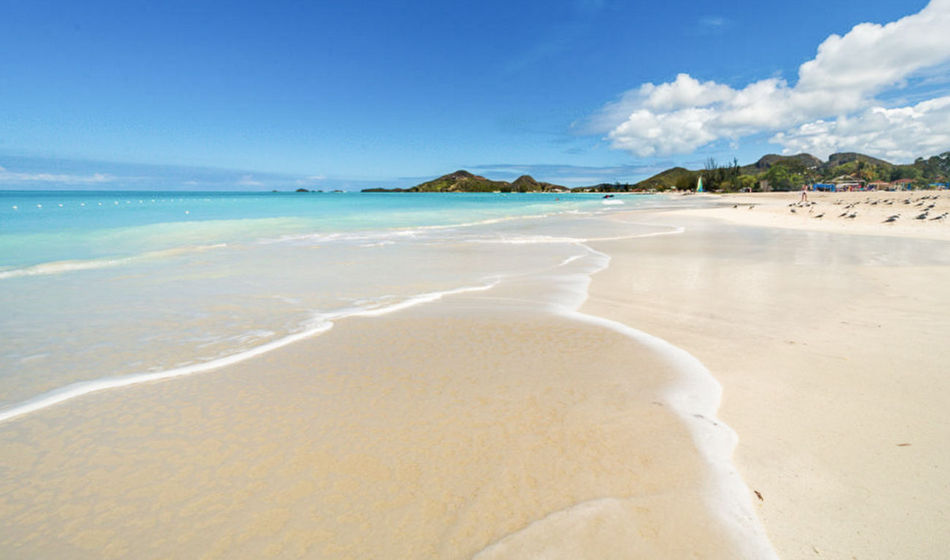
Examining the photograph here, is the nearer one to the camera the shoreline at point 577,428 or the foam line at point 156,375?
the shoreline at point 577,428

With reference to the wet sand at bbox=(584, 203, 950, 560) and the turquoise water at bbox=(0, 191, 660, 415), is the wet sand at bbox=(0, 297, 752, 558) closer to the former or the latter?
the wet sand at bbox=(584, 203, 950, 560)

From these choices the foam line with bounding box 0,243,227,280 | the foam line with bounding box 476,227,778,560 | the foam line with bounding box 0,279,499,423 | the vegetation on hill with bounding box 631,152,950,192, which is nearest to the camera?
the foam line with bounding box 476,227,778,560

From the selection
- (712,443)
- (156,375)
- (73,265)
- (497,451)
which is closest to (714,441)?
(712,443)

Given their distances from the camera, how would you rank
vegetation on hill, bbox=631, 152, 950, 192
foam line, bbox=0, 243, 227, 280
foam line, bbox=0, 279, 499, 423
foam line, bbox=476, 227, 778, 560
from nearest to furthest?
foam line, bbox=476, 227, 778, 560, foam line, bbox=0, 279, 499, 423, foam line, bbox=0, 243, 227, 280, vegetation on hill, bbox=631, 152, 950, 192

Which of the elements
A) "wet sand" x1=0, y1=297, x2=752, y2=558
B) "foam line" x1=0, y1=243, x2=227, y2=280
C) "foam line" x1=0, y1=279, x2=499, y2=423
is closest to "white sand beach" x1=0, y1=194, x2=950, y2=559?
"wet sand" x1=0, y1=297, x2=752, y2=558

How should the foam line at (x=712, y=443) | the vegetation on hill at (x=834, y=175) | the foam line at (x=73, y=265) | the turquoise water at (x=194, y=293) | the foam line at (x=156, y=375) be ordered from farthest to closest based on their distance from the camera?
the vegetation on hill at (x=834, y=175), the foam line at (x=73, y=265), the turquoise water at (x=194, y=293), the foam line at (x=156, y=375), the foam line at (x=712, y=443)

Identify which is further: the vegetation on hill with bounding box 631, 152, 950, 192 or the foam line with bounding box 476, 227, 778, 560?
the vegetation on hill with bounding box 631, 152, 950, 192

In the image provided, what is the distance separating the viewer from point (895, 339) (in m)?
5.65

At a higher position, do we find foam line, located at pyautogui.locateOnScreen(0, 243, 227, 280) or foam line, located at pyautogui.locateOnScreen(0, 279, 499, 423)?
foam line, located at pyautogui.locateOnScreen(0, 243, 227, 280)

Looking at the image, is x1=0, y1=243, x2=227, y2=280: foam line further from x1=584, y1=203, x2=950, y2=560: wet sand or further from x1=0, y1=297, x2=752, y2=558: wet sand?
x1=584, y1=203, x2=950, y2=560: wet sand


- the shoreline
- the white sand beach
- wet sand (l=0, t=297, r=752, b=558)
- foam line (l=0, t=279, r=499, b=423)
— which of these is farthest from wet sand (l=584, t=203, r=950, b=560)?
foam line (l=0, t=279, r=499, b=423)

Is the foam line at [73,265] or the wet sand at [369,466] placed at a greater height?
the foam line at [73,265]

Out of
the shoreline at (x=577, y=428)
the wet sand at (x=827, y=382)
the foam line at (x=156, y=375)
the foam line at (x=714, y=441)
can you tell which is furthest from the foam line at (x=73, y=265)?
the foam line at (x=714, y=441)

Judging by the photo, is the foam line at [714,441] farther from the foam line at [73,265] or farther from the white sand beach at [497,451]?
the foam line at [73,265]
